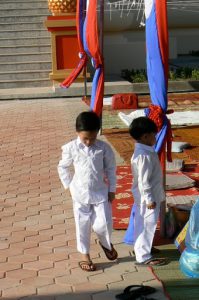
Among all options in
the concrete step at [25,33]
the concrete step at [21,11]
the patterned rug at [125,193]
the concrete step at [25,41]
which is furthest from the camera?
the concrete step at [21,11]

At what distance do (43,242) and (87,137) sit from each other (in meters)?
1.33

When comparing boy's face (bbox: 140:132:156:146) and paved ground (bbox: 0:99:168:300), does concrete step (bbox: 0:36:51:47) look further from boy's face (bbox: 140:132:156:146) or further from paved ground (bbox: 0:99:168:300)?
boy's face (bbox: 140:132:156:146)

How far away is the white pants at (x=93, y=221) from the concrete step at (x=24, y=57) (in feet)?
44.1

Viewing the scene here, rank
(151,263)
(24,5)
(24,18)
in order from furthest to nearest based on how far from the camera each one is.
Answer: (24,5)
(24,18)
(151,263)

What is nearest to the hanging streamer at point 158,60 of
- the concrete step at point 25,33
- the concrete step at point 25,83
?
the concrete step at point 25,83

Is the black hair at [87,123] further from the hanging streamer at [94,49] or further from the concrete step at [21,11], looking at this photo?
the concrete step at [21,11]

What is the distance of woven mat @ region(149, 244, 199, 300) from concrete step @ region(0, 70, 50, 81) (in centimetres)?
1286

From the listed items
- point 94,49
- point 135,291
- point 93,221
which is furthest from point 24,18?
point 135,291

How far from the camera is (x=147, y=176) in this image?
523 centimetres

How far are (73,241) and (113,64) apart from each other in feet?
44.6

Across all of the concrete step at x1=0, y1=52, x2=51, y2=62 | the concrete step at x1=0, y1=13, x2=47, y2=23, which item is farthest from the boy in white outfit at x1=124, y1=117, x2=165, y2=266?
the concrete step at x1=0, y1=13, x2=47, y2=23

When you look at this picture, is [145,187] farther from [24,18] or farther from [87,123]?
[24,18]

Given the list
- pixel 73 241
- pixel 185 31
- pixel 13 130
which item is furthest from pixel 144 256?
pixel 185 31

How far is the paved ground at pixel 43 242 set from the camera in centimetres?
497
